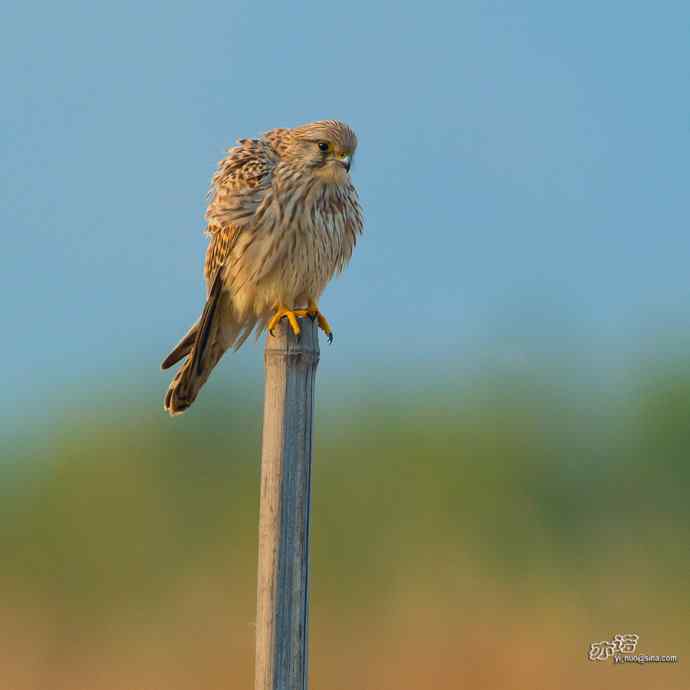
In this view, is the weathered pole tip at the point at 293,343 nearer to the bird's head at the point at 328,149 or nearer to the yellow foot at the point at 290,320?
the yellow foot at the point at 290,320

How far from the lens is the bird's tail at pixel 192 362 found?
13.9ft

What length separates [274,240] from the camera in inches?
169

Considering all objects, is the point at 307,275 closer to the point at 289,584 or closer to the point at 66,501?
the point at 289,584

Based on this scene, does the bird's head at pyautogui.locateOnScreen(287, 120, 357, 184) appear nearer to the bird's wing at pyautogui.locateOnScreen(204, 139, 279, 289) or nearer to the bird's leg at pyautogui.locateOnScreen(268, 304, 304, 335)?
the bird's wing at pyautogui.locateOnScreen(204, 139, 279, 289)

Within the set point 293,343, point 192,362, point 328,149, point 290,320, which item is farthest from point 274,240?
point 293,343

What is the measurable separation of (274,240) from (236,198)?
30cm

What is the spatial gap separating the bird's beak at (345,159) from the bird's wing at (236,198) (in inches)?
12.0

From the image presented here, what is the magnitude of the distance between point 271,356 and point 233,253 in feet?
3.62

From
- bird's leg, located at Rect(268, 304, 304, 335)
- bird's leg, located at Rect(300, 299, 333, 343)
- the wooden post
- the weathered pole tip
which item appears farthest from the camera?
bird's leg, located at Rect(300, 299, 333, 343)

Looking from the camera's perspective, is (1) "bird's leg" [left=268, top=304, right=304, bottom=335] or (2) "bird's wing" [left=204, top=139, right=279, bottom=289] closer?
(1) "bird's leg" [left=268, top=304, right=304, bottom=335]

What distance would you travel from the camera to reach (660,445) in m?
9.18

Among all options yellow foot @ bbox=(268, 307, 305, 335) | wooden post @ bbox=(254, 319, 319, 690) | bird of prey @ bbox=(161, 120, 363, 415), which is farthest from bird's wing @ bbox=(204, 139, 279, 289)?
wooden post @ bbox=(254, 319, 319, 690)

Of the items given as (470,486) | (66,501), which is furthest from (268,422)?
(66,501)

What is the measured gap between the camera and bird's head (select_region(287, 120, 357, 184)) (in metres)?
4.29
